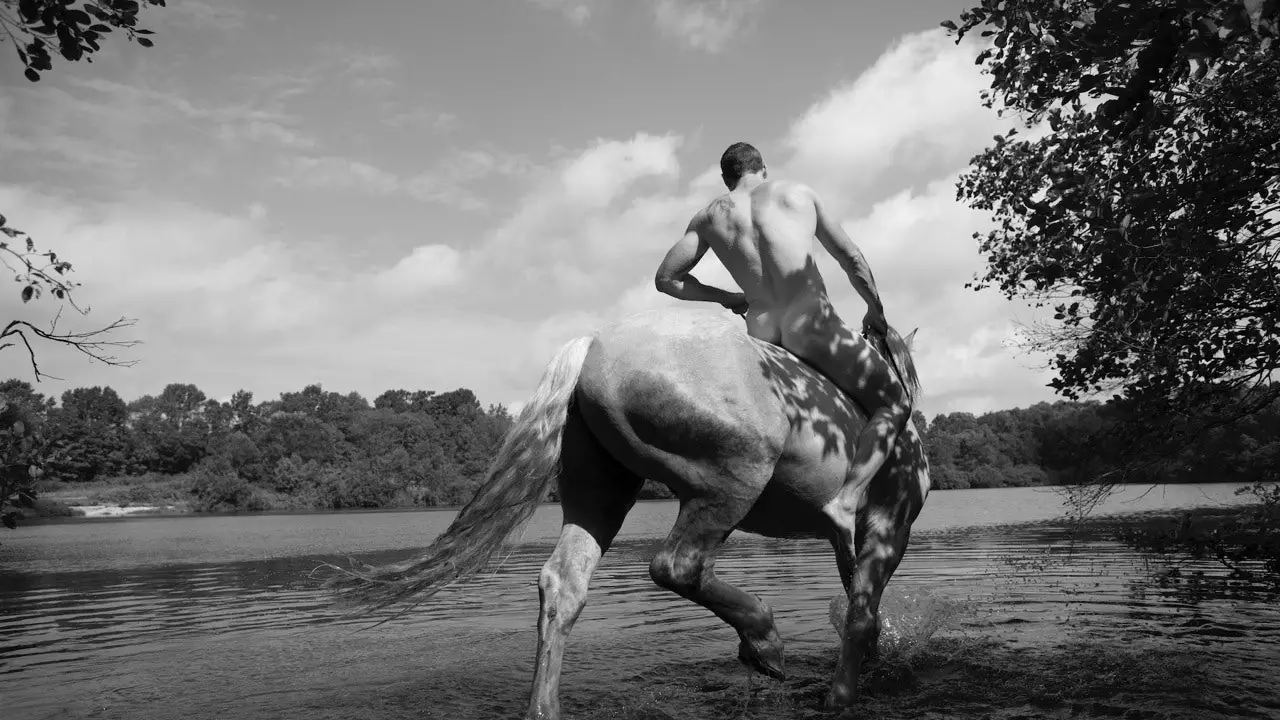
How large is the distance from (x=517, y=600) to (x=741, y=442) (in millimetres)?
8007

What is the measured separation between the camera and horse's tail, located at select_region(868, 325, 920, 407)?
19.7 ft

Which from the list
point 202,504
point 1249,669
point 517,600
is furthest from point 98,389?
point 1249,669

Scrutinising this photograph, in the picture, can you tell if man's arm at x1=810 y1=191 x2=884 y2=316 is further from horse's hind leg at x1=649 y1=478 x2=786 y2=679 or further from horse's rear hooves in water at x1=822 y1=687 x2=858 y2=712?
horse's rear hooves in water at x1=822 y1=687 x2=858 y2=712

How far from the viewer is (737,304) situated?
586 centimetres

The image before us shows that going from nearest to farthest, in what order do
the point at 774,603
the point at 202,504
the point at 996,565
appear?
the point at 774,603
the point at 996,565
the point at 202,504

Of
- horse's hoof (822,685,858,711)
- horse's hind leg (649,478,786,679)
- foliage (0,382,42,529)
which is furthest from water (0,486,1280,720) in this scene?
foliage (0,382,42,529)

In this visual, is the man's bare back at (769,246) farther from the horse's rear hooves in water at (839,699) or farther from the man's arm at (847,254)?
the horse's rear hooves in water at (839,699)

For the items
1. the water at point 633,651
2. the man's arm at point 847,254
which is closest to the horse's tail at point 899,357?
the man's arm at point 847,254

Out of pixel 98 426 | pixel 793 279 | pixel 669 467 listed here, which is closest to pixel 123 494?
pixel 98 426

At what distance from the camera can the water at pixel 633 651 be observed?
5.39 meters

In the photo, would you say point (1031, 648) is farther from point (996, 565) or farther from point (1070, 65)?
point (996, 565)

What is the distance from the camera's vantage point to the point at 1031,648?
22.3 feet

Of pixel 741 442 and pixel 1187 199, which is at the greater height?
pixel 1187 199

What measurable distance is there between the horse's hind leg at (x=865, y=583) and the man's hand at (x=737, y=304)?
1.55m
